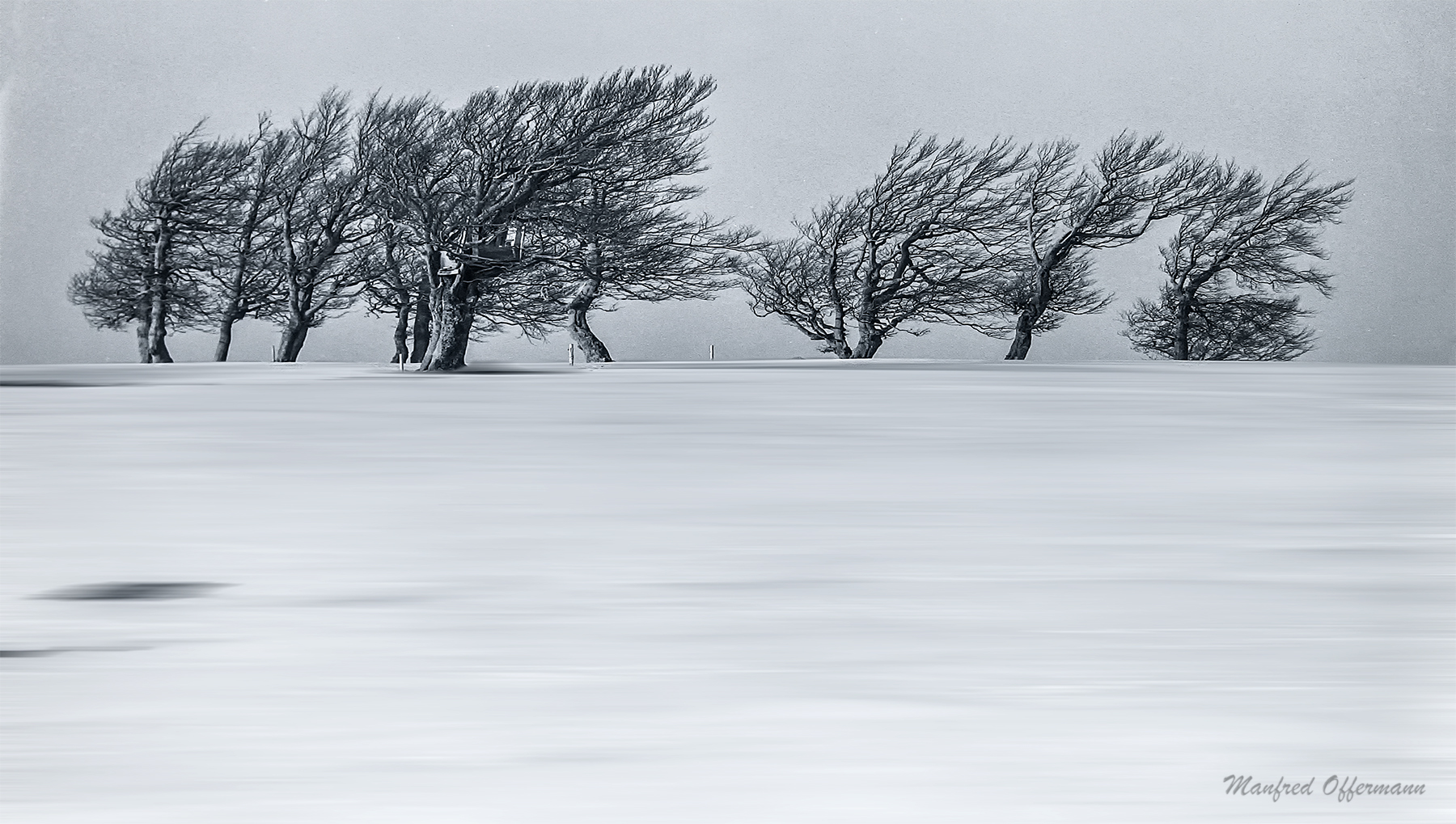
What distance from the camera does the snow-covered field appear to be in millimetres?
2555

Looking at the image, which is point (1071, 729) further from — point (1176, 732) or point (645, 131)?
point (645, 131)

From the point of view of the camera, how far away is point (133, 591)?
4387 millimetres

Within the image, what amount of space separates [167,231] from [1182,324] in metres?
24.7

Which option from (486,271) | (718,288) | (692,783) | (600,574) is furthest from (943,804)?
(718,288)

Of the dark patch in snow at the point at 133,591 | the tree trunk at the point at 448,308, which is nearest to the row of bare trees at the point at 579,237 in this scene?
the tree trunk at the point at 448,308

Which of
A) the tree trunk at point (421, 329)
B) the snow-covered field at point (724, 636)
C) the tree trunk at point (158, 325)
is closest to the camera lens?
the snow-covered field at point (724, 636)

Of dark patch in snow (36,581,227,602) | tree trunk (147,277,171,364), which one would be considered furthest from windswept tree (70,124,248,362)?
dark patch in snow (36,581,227,602)

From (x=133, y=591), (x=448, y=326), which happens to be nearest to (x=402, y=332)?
(x=448, y=326)

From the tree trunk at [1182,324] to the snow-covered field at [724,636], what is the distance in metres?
30.9

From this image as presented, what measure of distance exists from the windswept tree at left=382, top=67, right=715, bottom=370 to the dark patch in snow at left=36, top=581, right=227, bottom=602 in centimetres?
2113

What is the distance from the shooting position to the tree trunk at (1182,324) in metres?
38.7

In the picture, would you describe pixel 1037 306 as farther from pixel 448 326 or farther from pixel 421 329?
pixel 448 326

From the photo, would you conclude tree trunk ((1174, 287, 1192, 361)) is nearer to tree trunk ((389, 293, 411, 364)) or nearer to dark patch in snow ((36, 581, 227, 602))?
tree trunk ((389, 293, 411, 364))

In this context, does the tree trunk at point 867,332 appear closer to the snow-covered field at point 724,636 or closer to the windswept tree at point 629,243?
the windswept tree at point 629,243
